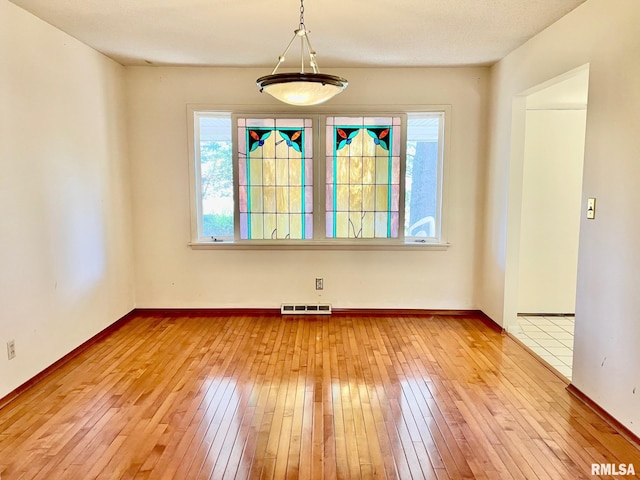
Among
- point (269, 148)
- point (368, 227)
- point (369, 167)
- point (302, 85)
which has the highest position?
point (302, 85)

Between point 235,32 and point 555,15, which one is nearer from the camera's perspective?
point 555,15

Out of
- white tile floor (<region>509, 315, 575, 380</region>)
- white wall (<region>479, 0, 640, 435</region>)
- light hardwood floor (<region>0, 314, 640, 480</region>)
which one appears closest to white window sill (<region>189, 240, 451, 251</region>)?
light hardwood floor (<region>0, 314, 640, 480</region>)

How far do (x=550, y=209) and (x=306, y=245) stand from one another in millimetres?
2666

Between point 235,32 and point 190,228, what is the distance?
209 cm

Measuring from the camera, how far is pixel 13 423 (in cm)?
241

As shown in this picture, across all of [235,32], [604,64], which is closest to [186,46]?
[235,32]

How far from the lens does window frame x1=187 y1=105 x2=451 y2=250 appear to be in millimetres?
4336

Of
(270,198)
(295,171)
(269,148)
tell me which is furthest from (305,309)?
(269,148)

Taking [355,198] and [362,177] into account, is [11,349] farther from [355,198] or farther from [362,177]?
[362,177]

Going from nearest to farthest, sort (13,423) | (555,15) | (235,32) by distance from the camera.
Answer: (13,423), (555,15), (235,32)

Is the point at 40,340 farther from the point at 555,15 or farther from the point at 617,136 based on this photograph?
the point at 555,15

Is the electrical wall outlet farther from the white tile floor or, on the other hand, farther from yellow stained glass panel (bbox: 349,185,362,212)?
the white tile floor

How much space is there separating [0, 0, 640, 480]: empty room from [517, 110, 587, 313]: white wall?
0.02 metres

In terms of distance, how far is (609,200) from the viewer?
97.3 inches
